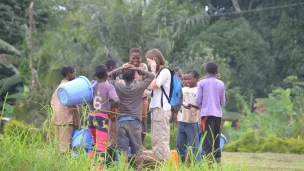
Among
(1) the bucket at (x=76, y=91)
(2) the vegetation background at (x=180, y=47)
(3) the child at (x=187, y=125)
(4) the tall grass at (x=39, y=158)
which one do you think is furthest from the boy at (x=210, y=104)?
(2) the vegetation background at (x=180, y=47)

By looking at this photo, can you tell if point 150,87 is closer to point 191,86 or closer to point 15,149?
point 191,86

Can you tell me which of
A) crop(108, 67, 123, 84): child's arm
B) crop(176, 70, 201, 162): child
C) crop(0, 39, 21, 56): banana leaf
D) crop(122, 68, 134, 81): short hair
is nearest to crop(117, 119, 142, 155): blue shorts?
crop(122, 68, 134, 81): short hair

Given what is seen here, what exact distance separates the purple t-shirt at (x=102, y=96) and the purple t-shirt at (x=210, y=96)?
1542 mm

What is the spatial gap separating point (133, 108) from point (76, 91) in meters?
0.81

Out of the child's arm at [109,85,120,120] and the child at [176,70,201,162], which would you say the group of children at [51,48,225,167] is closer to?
the child's arm at [109,85,120,120]

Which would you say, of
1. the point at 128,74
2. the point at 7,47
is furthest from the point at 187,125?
the point at 7,47

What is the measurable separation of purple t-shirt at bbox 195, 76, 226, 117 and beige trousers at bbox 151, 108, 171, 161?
0.76 metres

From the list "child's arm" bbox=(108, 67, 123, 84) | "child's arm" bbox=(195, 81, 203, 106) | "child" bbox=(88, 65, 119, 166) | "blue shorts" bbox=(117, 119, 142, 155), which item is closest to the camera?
"child" bbox=(88, 65, 119, 166)

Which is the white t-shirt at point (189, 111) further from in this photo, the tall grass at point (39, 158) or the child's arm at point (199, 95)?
the tall grass at point (39, 158)

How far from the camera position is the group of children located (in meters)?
9.16

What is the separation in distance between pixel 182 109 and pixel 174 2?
845 inches

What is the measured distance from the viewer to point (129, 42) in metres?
25.0

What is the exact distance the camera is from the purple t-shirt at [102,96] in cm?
913

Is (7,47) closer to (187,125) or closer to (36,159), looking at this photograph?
(187,125)
